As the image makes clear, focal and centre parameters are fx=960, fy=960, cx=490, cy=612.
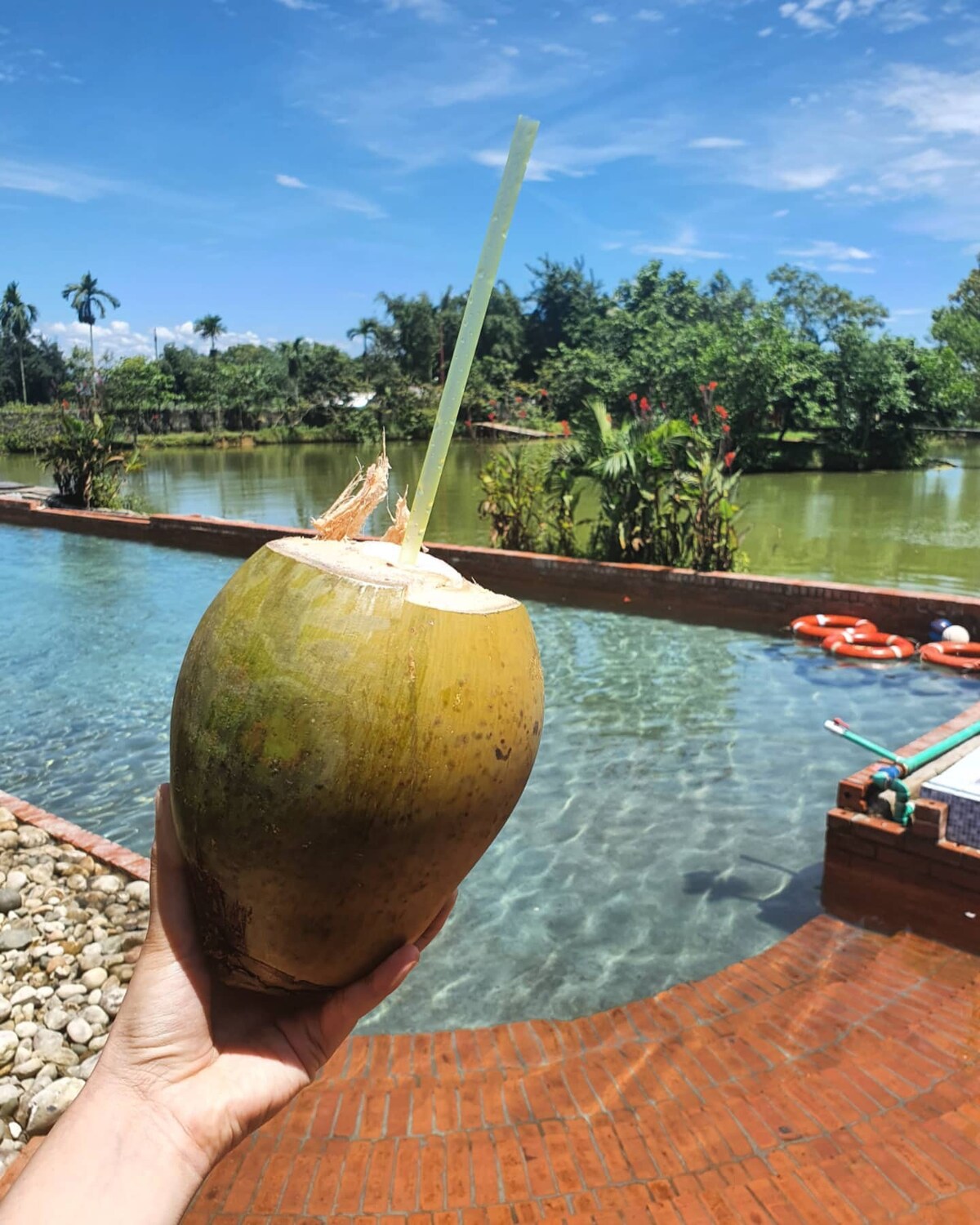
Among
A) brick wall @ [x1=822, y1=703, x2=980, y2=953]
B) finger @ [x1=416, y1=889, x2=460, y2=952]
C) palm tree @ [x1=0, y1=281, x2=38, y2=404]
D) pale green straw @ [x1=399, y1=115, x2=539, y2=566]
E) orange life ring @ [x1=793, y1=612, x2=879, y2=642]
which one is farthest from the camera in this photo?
palm tree @ [x1=0, y1=281, x2=38, y2=404]

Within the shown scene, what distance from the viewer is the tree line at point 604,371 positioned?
30.0 meters

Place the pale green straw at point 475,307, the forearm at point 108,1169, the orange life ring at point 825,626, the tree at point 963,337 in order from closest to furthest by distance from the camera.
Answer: the forearm at point 108,1169 → the pale green straw at point 475,307 → the orange life ring at point 825,626 → the tree at point 963,337

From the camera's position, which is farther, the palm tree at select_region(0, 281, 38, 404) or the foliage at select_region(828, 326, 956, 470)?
the palm tree at select_region(0, 281, 38, 404)

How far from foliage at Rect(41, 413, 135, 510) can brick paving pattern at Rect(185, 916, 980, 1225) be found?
1501 centimetres

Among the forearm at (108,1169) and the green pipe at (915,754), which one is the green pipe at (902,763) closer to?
the green pipe at (915,754)

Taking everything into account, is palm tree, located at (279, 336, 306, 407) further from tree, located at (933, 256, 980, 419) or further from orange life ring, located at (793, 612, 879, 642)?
orange life ring, located at (793, 612, 879, 642)

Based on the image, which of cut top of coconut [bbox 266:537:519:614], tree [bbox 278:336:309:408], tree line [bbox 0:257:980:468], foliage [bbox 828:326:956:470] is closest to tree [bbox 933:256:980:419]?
tree line [bbox 0:257:980:468]

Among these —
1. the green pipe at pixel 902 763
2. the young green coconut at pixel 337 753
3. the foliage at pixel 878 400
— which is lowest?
the green pipe at pixel 902 763

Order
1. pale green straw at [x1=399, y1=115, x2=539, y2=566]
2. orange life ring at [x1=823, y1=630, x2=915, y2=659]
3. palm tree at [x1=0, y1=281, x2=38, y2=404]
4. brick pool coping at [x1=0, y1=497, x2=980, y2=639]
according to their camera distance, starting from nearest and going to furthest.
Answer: pale green straw at [x1=399, y1=115, x2=539, y2=566]
orange life ring at [x1=823, y1=630, x2=915, y2=659]
brick pool coping at [x1=0, y1=497, x2=980, y2=639]
palm tree at [x1=0, y1=281, x2=38, y2=404]

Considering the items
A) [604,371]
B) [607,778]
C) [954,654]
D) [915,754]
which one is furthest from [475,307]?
[604,371]

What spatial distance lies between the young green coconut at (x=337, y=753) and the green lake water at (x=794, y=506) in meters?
3.18

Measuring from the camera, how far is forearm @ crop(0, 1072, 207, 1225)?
986 millimetres

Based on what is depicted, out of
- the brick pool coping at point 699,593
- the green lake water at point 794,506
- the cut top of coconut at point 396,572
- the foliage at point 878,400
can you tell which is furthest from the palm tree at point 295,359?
the cut top of coconut at point 396,572

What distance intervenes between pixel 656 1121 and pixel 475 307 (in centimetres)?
219
